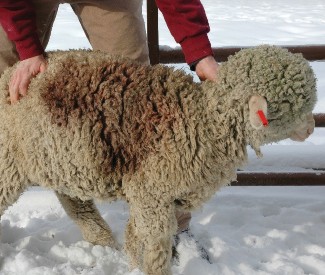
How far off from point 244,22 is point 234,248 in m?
8.37

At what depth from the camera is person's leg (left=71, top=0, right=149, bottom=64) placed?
2441 millimetres

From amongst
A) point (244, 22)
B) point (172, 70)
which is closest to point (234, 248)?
point (172, 70)

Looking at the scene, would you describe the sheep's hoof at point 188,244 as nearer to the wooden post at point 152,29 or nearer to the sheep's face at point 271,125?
the sheep's face at point 271,125

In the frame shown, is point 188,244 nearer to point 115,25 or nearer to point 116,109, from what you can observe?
point 116,109

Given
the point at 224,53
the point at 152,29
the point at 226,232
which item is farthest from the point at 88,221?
the point at 224,53

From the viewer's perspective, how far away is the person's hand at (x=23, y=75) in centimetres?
217

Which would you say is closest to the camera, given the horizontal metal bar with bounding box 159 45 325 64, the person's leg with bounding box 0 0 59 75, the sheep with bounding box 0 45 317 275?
the sheep with bounding box 0 45 317 275

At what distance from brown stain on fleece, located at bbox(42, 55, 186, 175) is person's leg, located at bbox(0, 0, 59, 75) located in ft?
1.46

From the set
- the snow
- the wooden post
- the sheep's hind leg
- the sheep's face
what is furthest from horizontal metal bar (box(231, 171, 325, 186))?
the sheep's hind leg

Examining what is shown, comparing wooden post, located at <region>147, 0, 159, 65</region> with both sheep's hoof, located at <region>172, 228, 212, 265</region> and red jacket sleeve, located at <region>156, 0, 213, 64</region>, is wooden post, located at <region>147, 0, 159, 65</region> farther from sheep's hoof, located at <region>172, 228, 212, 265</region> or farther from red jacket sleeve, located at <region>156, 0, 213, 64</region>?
sheep's hoof, located at <region>172, 228, 212, 265</region>

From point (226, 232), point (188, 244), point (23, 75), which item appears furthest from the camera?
point (226, 232)

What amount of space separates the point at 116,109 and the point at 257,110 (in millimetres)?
568

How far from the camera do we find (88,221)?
9.28 ft

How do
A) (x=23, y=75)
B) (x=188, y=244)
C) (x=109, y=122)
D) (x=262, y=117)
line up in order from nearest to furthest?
(x=262, y=117) → (x=109, y=122) → (x=23, y=75) → (x=188, y=244)
